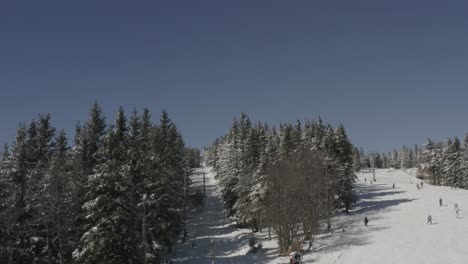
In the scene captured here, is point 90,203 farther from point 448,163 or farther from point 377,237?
point 448,163

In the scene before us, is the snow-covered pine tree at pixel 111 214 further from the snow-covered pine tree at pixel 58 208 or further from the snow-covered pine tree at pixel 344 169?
the snow-covered pine tree at pixel 344 169

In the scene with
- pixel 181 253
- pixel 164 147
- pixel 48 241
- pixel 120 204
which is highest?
pixel 164 147

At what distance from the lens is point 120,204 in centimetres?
3509

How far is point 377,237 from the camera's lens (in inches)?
1890

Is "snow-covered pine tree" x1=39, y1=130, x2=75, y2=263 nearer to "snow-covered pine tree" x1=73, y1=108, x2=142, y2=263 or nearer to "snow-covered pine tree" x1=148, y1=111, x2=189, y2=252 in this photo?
"snow-covered pine tree" x1=73, y1=108, x2=142, y2=263

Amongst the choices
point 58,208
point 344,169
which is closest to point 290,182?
point 344,169

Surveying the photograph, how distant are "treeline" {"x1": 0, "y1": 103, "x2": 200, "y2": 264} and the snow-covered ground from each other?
32.8 feet

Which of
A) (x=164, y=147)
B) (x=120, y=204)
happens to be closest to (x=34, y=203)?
(x=120, y=204)

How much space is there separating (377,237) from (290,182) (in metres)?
10.4

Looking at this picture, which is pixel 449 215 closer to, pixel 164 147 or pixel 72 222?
pixel 164 147

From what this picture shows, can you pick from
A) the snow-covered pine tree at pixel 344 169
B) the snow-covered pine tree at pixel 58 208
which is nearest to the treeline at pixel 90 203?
the snow-covered pine tree at pixel 58 208

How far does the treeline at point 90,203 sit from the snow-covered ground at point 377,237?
1001 cm

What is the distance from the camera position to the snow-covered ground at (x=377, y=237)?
40.9 meters

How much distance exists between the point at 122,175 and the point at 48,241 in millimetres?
8618
